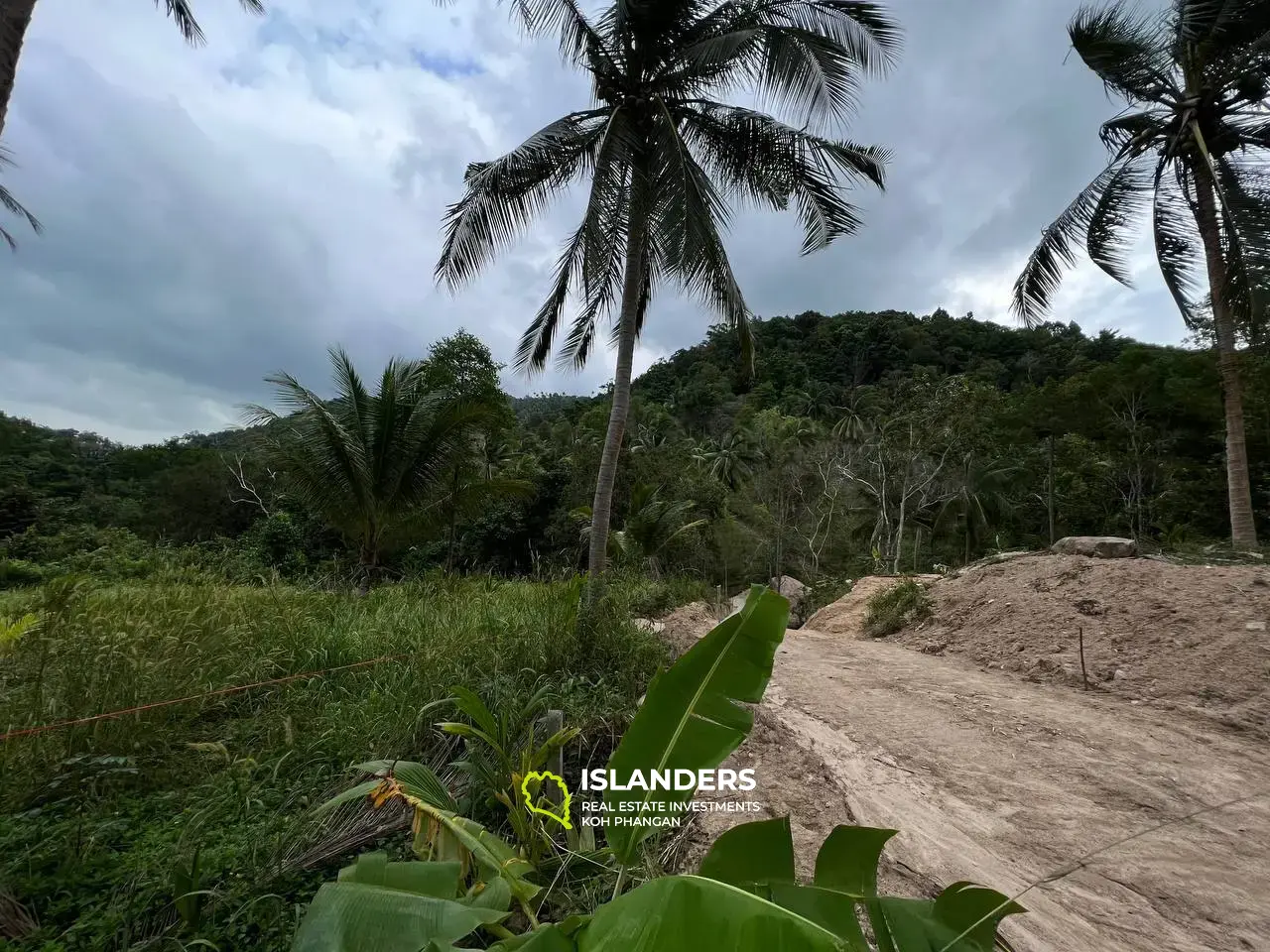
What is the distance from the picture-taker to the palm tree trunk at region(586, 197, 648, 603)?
5520 mm

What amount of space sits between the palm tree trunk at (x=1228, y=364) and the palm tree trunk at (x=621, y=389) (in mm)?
7831

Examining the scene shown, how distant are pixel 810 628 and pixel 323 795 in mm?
8785

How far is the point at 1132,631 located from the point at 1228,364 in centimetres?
540

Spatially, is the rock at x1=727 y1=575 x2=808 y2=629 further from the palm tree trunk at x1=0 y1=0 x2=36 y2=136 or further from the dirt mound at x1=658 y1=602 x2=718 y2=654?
the palm tree trunk at x1=0 y1=0 x2=36 y2=136

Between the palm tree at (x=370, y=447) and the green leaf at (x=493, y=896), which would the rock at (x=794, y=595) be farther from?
the green leaf at (x=493, y=896)

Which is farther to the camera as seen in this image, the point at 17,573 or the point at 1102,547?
the point at 17,573

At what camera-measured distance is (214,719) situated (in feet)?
9.95

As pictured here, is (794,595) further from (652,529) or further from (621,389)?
(621,389)

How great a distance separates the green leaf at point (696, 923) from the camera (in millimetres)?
843

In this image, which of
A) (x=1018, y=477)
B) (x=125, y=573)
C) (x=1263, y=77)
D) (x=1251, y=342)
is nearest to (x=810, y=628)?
(x=1251, y=342)

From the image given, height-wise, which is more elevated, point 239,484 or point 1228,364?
point 1228,364

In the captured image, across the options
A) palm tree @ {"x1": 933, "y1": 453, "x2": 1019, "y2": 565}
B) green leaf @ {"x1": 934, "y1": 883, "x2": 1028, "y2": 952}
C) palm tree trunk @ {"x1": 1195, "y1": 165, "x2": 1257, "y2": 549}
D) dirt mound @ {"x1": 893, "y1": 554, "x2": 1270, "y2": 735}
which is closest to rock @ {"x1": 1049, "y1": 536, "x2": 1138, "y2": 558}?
dirt mound @ {"x1": 893, "y1": 554, "x2": 1270, "y2": 735}

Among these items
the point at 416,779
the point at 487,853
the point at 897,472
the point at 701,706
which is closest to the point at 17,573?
the point at 416,779

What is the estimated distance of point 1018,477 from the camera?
1892cm
